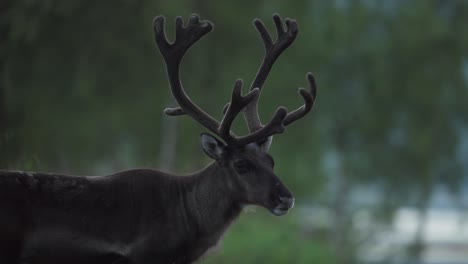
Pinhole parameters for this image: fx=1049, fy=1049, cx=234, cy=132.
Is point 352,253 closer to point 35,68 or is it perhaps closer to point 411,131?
point 411,131

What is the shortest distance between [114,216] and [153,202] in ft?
1.08

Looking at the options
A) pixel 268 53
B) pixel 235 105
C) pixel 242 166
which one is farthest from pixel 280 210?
pixel 268 53

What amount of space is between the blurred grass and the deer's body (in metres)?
10.5

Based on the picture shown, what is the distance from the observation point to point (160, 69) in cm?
2502

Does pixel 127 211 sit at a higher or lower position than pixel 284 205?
higher

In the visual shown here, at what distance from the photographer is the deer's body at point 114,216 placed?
6.98 meters

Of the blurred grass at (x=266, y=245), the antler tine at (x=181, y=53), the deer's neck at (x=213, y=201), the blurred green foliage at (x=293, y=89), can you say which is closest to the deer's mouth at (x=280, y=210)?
the deer's neck at (x=213, y=201)

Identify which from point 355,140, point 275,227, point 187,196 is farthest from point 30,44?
point 187,196

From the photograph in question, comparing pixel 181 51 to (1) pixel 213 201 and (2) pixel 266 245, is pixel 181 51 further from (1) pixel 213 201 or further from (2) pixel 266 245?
(2) pixel 266 245

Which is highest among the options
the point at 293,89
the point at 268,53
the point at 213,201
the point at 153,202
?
the point at 268,53

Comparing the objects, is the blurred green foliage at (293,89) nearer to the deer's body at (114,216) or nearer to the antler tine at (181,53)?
the antler tine at (181,53)

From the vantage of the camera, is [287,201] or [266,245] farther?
[266,245]

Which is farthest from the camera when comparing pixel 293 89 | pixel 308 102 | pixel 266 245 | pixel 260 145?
pixel 293 89

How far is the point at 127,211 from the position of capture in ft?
24.0
